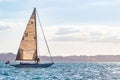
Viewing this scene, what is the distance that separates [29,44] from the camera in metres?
121

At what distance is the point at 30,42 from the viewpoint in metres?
121

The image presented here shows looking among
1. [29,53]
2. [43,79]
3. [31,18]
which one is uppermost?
[31,18]

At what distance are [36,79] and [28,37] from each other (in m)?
38.6

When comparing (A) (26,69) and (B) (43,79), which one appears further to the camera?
(A) (26,69)

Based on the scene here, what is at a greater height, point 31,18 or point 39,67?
point 31,18

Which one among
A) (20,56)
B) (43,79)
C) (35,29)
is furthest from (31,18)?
(43,79)

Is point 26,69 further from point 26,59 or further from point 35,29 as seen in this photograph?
point 35,29

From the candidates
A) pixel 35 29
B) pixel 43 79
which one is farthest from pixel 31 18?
pixel 43 79

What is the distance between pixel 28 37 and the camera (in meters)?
120

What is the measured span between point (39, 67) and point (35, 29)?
467 inches

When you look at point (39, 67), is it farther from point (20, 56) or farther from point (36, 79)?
point (36, 79)

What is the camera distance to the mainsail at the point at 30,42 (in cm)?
12006

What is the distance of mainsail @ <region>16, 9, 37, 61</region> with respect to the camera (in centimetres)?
12006

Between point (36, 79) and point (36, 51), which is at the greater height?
point (36, 51)
